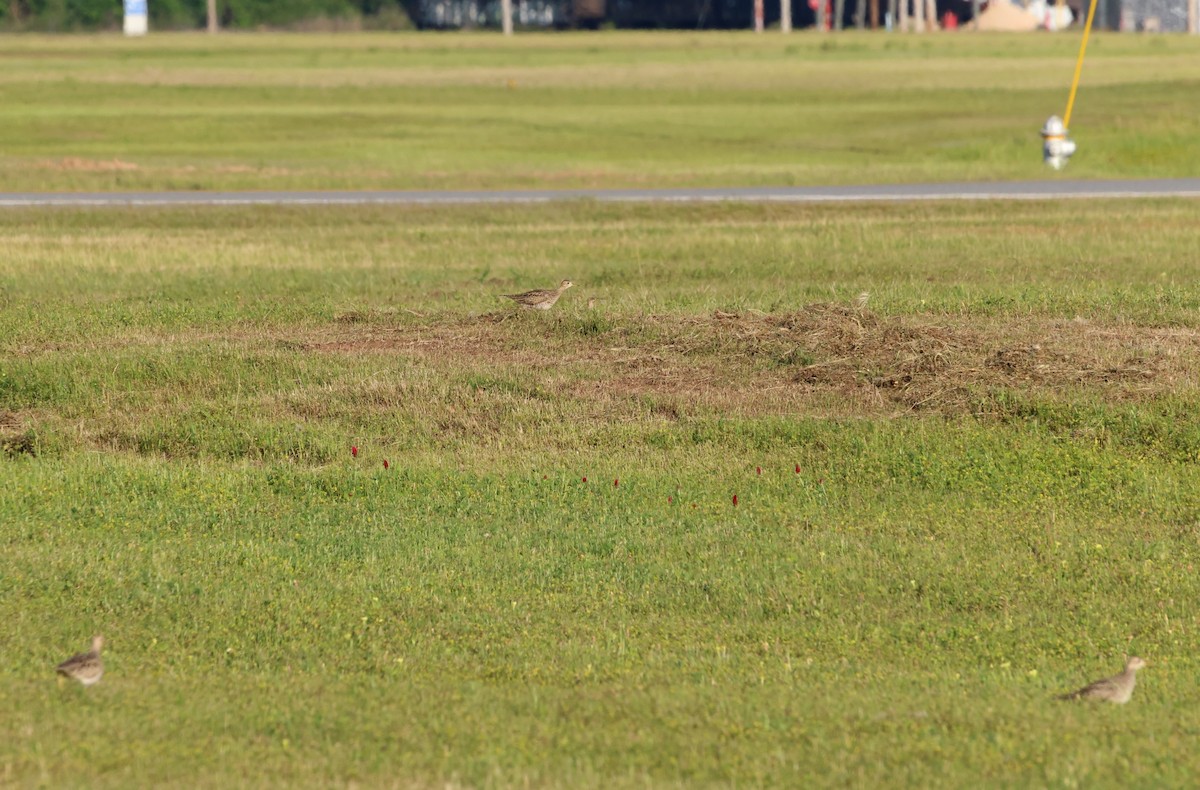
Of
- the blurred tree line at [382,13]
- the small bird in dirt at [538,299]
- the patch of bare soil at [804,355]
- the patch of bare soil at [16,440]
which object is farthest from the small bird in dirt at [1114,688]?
the blurred tree line at [382,13]

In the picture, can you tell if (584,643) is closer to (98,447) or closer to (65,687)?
(65,687)

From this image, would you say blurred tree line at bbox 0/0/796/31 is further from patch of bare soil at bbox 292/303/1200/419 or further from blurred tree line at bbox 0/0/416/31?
patch of bare soil at bbox 292/303/1200/419

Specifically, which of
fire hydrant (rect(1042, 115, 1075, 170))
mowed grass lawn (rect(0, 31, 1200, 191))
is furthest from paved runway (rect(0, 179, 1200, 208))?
fire hydrant (rect(1042, 115, 1075, 170))

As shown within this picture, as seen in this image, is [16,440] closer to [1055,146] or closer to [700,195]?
[700,195]

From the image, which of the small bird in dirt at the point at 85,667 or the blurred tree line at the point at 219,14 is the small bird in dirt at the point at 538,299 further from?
the blurred tree line at the point at 219,14

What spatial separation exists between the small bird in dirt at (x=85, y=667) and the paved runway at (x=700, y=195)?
2291 cm

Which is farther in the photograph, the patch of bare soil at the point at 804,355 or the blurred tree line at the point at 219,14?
the blurred tree line at the point at 219,14

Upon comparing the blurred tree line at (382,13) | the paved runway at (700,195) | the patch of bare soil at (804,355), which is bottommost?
the patch of bare soil at (804,355)

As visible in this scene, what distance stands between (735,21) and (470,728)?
353 ft

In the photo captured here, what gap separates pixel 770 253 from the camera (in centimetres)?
2223

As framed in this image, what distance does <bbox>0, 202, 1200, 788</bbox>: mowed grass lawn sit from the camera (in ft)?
22.4

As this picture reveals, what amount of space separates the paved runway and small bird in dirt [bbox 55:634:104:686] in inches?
902

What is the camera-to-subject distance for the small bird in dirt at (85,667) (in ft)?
24.0

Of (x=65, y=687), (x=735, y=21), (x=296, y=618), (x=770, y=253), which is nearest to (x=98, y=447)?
(x=296, y=618)
